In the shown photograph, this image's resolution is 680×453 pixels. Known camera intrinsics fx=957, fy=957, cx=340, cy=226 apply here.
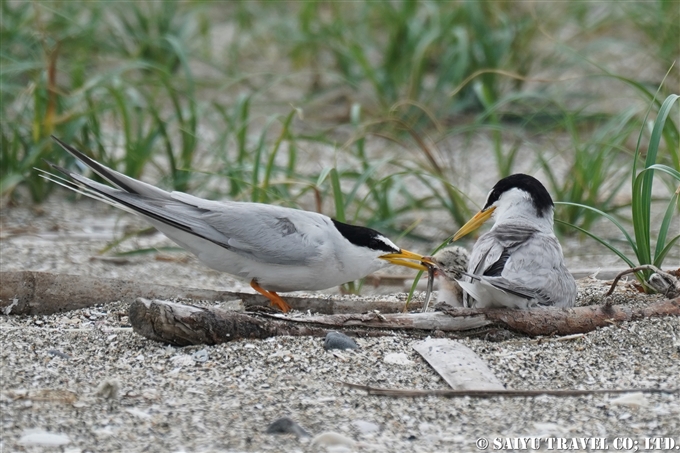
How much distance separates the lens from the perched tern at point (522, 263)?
3115mm

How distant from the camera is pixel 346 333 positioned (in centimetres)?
301

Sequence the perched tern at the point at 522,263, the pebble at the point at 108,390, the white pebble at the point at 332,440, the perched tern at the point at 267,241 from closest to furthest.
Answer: the white pebble at the point at 332,440, the pebble at the point at 108,390, the perched tern at the point at 522,263, the perched tern at the point at 267,241

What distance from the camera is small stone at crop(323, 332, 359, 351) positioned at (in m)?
2.91

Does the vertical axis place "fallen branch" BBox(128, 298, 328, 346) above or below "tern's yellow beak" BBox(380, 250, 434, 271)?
below

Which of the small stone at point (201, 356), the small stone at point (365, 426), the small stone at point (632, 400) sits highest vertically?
the small stone at point (632, 400)

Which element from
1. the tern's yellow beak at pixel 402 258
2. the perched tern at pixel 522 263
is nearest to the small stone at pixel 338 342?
the perched tern at pixel 522 263

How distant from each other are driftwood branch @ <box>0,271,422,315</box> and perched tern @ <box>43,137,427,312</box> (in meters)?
0.11

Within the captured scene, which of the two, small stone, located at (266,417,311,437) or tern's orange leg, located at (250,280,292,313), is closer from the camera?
small stone, located at (266,417,311,437)

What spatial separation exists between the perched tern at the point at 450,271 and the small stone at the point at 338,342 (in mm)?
611

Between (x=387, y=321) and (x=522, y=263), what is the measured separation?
51 cm

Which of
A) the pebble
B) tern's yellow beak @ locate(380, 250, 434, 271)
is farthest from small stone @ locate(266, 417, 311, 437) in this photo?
tern's yellow beak @ locate(380, 250, 434, 271)

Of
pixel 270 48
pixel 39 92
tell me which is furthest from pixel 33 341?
pixel 270 48

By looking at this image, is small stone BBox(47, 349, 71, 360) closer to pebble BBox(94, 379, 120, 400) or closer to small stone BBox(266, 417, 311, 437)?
pebble BBox(94, 379, 120, 400)

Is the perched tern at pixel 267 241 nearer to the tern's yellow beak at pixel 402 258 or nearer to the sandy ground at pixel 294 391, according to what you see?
the tern's yellow beak at pixel 402 258
